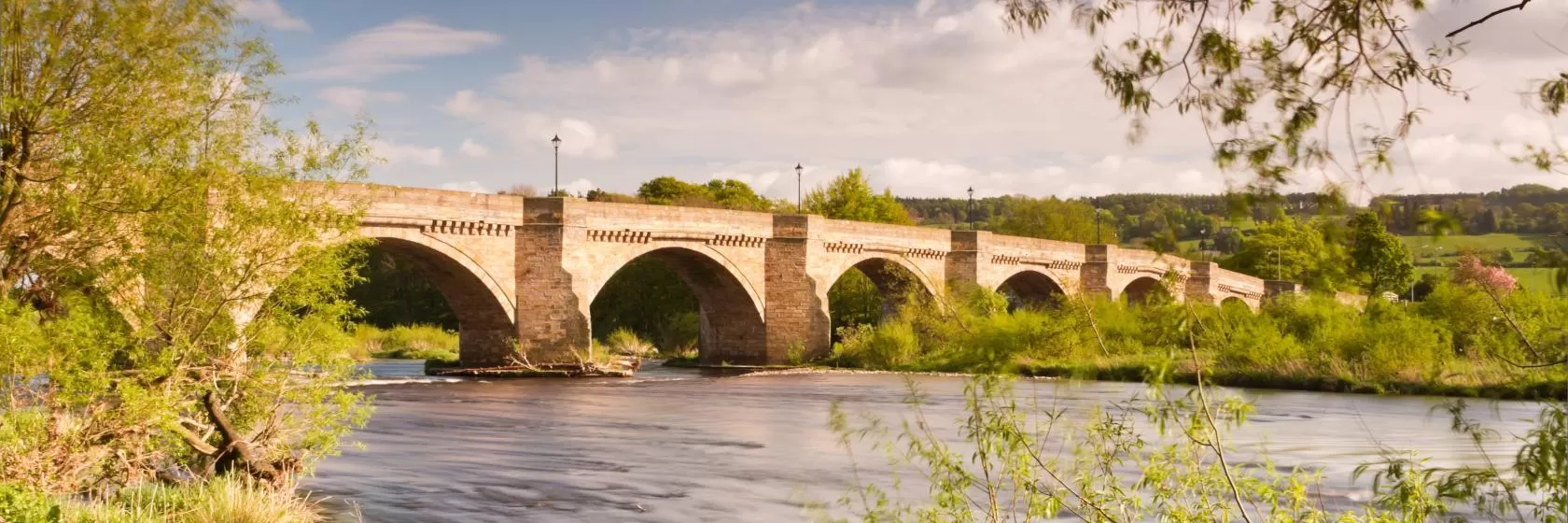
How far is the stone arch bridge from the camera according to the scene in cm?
3102

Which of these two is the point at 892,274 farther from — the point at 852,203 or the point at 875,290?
the point at 852,203

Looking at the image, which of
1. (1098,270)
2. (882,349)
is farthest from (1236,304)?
(1098,270)

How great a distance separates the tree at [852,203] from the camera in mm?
65438

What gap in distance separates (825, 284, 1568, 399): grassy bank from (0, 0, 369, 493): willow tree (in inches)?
538

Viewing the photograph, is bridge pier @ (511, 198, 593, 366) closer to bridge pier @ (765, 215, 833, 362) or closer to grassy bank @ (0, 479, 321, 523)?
bridge pier @ (765, 215, 833, 362)

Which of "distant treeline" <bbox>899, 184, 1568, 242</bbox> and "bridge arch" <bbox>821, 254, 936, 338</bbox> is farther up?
"distant treeline" <bbox>899, 184, 1568, 242</bbox>

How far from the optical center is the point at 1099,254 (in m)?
55.7

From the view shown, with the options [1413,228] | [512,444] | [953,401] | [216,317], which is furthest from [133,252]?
[953,401]

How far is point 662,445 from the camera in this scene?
20.0 meters

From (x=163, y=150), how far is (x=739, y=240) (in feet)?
87.4

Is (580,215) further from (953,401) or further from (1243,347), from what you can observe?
(1243,347)

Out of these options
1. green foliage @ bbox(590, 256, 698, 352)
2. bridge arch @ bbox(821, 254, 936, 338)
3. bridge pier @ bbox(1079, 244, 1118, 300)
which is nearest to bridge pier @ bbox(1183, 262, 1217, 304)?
bridge pier @ bbox(1079, 244, 1118, 300)

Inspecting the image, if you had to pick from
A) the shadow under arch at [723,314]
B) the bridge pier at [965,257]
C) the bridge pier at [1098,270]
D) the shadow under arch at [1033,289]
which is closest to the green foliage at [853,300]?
the bridge pier at [965,257]

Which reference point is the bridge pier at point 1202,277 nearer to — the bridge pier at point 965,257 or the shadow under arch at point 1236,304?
the shadow under arch at point 1236,304
